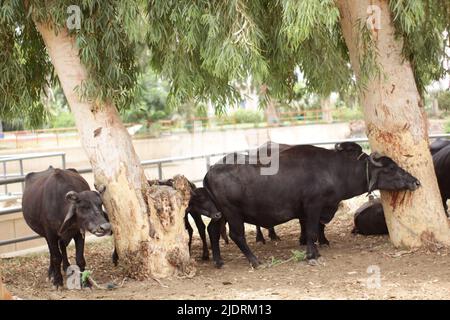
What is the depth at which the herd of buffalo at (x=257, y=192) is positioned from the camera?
29.6 feet

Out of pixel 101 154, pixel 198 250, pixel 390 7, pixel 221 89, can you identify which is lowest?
pixel 198 250

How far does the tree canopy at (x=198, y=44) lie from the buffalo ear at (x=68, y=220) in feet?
4.93

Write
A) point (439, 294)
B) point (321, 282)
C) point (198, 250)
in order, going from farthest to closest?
point (198, 250) < point (321, 282) < point (439, 294)

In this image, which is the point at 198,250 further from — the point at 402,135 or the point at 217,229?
the point at 402,135

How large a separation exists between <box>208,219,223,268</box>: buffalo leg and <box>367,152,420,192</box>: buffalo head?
221cm

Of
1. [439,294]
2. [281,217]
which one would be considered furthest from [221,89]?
[439,294]

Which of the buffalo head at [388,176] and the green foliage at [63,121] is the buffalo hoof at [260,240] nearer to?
the buffalo head at [388,176]

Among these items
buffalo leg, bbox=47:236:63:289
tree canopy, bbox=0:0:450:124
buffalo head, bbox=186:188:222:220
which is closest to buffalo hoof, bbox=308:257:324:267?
buffalo head, bbox=186:188:222:220

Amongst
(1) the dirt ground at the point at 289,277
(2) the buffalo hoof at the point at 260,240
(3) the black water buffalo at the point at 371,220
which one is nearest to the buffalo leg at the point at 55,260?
(1) the dirt ground at the point at 289,277

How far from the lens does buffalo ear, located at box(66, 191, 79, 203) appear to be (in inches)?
334

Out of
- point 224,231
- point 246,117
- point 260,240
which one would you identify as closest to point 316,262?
point 224,231

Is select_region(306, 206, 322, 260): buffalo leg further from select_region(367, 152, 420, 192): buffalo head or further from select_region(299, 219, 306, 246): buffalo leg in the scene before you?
select_region(367, 152, 420, 192): buffalo head

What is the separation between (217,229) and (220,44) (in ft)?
8.60

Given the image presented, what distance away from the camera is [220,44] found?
8680 millimetres
